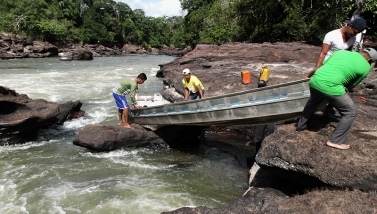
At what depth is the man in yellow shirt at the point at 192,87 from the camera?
830cm

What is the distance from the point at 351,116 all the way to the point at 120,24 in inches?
2825

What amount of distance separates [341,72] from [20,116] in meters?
7.86

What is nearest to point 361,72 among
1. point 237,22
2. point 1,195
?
point 1,195

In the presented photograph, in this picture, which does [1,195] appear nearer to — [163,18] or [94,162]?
[94,162]

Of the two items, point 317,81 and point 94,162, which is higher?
point 317,81

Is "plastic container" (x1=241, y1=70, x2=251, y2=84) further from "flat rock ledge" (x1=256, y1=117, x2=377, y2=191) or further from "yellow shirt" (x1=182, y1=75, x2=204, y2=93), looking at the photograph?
"flat rock ledge" (x1=256, y1=117, x2=377, y2=191)

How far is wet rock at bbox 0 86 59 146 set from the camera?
8.22 m

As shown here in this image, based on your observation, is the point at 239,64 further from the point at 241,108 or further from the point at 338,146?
the point at 338,146

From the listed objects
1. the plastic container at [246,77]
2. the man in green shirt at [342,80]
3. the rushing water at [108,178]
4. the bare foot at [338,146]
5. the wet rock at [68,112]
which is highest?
the man in green shirt at [342,80]

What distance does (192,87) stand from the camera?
8422 millimetres

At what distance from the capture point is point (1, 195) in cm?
579

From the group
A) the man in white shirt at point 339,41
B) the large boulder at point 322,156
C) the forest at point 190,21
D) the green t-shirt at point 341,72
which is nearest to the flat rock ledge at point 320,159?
the large boulder at point 322,156

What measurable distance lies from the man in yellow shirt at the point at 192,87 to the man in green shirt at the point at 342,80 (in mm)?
4288

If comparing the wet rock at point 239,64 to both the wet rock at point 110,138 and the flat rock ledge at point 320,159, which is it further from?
the flat rock ledge at point 320,159
